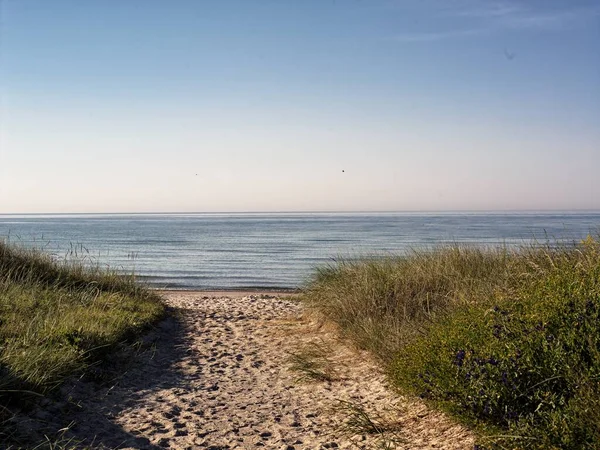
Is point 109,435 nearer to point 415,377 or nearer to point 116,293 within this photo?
point 415,377

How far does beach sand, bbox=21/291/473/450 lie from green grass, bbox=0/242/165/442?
317 millimetres

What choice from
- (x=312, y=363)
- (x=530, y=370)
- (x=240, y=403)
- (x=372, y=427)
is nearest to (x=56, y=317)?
(x=240, y=403)

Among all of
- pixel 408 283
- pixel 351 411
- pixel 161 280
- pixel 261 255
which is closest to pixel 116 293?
pixel 408 283

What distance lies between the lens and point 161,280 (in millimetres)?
24906

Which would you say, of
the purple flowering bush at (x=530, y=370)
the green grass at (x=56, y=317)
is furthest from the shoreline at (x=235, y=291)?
the purple flowering bush at (x=530, y=370)

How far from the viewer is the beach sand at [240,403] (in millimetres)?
6043

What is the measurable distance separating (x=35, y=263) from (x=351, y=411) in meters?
8.64

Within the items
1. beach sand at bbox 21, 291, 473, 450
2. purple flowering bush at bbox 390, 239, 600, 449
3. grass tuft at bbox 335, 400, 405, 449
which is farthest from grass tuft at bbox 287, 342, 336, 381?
purple flowering bush at bbox 390, 239, 600, 449

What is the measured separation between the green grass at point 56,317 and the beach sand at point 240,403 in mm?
317

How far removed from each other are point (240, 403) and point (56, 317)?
11.1 feet

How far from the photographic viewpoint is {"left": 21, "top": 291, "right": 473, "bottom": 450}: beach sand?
6.04 m

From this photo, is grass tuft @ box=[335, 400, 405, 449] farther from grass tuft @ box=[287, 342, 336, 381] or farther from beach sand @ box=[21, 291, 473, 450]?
grass tuft @ box=[287, 342, 336, 381]

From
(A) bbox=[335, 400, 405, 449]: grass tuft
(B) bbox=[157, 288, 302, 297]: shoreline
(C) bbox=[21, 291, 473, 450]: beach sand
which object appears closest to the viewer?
(A) bbox=[335, 400, 405, 449]: grass tuft

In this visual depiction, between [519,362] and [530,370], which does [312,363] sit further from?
[530,370]
